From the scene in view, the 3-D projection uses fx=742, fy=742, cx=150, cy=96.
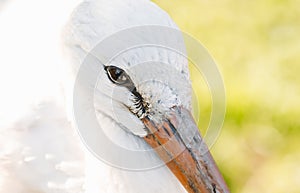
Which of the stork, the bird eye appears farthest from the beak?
the bird eye

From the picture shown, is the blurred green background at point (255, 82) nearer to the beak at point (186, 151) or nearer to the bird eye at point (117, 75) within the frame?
the beak at point (186, 151)

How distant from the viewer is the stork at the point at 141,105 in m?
2.52

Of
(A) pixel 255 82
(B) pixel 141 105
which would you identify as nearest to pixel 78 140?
(B) pixel 141 105

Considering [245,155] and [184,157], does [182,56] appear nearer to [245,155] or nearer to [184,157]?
[184,157]

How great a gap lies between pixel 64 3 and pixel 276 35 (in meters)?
2.14

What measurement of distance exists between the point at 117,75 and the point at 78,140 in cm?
50

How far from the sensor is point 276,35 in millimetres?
4602

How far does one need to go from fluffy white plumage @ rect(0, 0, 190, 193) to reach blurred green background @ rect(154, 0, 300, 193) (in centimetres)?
127

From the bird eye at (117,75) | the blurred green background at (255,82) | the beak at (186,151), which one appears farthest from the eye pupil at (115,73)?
the blurred green background at (255,82)

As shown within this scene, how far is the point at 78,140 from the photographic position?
2979mm

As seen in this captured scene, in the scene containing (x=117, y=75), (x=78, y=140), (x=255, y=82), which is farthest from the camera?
(x=255, y=82)

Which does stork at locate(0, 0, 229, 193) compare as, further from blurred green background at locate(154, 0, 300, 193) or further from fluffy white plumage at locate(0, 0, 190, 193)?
blurred green background at locate(154, 0, 300, 193)

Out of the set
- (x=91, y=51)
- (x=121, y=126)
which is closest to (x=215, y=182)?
(x=121, y=126)

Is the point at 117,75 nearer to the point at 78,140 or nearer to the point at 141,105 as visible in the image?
the point at 141,105
